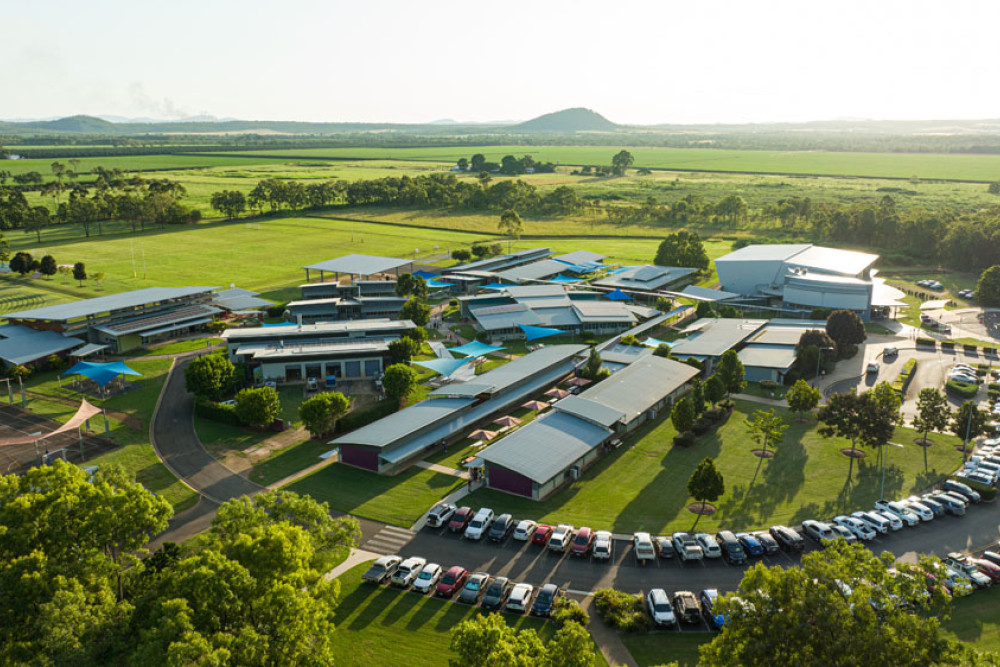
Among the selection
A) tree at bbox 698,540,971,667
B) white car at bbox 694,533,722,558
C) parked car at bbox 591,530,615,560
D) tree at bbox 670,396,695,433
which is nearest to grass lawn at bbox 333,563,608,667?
parked car at bbox 591,530,615,560

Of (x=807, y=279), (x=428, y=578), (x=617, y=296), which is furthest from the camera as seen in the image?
(x=617, y=296)

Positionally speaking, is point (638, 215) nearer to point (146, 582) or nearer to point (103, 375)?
point (103, 375)

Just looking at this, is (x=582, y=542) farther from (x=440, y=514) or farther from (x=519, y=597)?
(x=440, y=514)

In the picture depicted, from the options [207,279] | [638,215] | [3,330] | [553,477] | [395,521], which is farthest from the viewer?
[638,215]

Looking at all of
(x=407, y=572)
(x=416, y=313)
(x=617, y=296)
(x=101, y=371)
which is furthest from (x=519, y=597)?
(x=617, y=296)

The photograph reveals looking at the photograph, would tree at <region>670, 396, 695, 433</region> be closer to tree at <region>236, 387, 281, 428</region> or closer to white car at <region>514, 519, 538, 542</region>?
white car at <region>514, 519, 538, 542</region>

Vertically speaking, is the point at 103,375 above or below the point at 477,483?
above

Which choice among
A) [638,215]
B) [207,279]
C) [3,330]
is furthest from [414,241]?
[3,330]
